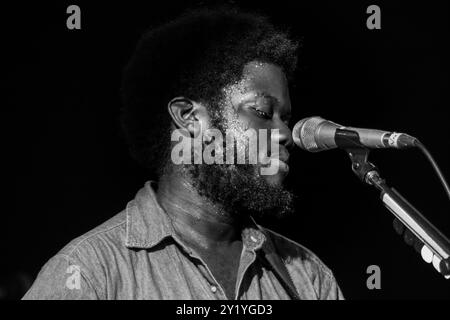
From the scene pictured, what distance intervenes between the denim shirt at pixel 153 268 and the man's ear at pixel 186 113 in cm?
28

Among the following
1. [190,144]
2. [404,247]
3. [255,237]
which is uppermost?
[190,144]

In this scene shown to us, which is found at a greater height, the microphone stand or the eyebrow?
the eyebrow

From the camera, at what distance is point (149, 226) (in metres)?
2.66

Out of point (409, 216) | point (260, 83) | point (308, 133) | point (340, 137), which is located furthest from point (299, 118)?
point (409, 216)

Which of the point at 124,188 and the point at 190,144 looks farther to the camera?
the point at 124,188

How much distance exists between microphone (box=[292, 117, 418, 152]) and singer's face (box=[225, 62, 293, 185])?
22 centimetres

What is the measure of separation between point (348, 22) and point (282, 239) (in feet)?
4.00

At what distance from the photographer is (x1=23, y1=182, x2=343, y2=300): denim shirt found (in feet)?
7.83

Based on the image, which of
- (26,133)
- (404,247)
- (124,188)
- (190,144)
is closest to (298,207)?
(404,247)

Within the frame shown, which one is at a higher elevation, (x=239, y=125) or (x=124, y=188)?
(x=239, y=125)

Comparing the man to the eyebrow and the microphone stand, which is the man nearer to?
the eyebrow

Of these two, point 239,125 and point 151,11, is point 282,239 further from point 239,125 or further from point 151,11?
point 151,11

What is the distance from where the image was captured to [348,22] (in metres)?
3.70

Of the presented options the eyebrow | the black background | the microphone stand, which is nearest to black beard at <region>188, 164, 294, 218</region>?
the eyebrow
